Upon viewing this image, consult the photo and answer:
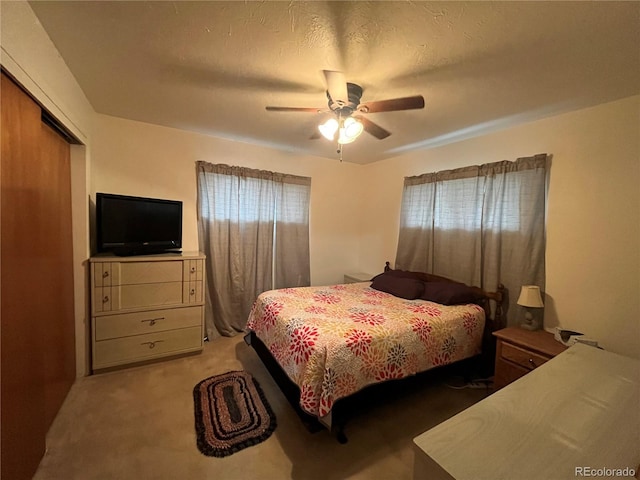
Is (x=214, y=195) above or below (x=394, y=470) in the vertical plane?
above

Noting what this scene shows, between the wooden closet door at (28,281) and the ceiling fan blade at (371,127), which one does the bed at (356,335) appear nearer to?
the wooden closet door at (28,281)

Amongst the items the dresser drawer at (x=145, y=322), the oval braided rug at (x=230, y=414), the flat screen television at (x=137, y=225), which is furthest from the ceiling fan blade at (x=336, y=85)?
the dresser drawer at (x=145, y=322)

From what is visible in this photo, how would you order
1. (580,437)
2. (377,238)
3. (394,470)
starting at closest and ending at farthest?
(580,437) < (394,470) < (377,238)

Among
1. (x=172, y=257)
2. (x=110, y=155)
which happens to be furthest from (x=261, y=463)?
(x=110, y=155)

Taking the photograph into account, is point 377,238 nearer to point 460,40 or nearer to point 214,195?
point 214,195

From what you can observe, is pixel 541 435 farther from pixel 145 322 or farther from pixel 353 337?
pixel 145 322

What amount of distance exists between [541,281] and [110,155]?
174 inches

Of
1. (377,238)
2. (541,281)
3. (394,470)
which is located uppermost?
(377,238)

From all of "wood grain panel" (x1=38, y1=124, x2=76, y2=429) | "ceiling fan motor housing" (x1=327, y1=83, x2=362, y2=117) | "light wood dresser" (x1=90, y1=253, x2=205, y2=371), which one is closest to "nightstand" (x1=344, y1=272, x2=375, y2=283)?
"light wood dresser" (x1=90, y1=253, x2=205, y2=371)

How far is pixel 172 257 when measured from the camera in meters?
2.64

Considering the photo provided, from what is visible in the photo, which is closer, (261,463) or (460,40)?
(460,40)

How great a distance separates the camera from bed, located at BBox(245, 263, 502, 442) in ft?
5.45

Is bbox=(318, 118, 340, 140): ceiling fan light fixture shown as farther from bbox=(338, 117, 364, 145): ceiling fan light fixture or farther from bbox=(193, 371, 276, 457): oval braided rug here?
bbox=(193, 371, 276, 457): oval braided rug

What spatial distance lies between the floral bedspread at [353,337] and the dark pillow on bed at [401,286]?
0.45 ft
